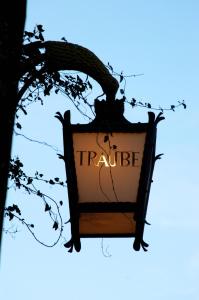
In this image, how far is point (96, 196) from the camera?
3.59m

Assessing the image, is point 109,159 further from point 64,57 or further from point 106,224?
point 64,57

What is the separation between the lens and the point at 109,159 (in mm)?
3617

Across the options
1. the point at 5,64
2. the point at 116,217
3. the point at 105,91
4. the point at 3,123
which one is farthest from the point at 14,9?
→ the point at 116,217

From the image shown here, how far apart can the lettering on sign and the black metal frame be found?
5 cm

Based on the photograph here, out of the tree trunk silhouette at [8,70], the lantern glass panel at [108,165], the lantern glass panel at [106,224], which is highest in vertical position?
the tree trunk silhouette at [8,70]

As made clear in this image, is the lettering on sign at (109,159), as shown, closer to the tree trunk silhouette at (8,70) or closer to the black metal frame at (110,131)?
the black metal frame at (110,131)

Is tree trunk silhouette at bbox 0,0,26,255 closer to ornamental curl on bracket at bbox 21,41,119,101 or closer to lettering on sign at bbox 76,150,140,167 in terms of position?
ornamental curl on bracket at bbox 21,41,119,101

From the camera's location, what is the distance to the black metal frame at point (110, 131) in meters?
3.52

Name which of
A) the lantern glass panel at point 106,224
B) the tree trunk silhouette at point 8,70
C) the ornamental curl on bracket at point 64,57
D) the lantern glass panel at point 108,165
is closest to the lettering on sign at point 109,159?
the lantern glass panel at point 108,165

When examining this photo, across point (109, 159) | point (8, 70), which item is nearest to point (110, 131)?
point (109, 159)

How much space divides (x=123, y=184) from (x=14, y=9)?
45.8 inches

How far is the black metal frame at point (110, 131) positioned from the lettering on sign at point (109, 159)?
0.17 feet

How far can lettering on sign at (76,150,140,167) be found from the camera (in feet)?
11.8

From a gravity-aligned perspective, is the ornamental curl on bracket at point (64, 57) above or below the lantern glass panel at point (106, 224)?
above
